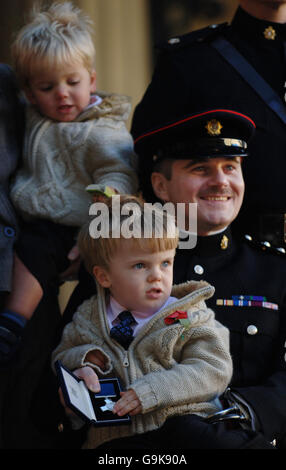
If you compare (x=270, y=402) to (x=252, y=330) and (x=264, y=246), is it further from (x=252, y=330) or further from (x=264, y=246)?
(x=264, y=246)

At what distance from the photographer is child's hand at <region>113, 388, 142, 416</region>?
2.40 metres

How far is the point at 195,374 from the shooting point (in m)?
2.46

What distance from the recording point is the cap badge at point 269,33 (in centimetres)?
Result: 332

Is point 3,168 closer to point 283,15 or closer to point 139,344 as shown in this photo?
point 139,344

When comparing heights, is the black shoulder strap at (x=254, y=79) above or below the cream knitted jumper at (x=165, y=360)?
above

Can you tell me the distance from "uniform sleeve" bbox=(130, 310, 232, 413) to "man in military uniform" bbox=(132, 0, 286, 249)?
0.70 meters

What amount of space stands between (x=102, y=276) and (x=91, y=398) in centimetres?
43

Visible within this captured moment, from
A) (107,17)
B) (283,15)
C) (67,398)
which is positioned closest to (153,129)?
(283,15)

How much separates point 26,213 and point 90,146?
0.37 metres

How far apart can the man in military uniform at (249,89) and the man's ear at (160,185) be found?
245mm

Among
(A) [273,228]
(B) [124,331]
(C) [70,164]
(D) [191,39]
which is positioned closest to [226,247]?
(A) [273,228]

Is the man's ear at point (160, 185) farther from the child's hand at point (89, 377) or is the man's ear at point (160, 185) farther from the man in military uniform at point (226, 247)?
the child's hand at point (89, 377)

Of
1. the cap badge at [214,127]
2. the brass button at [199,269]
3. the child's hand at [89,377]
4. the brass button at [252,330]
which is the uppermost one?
the cap badge at [214,127]

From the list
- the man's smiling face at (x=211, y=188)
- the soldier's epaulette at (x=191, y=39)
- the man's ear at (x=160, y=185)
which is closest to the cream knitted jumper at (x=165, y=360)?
the man's smiling face at (x=211, y=188)
